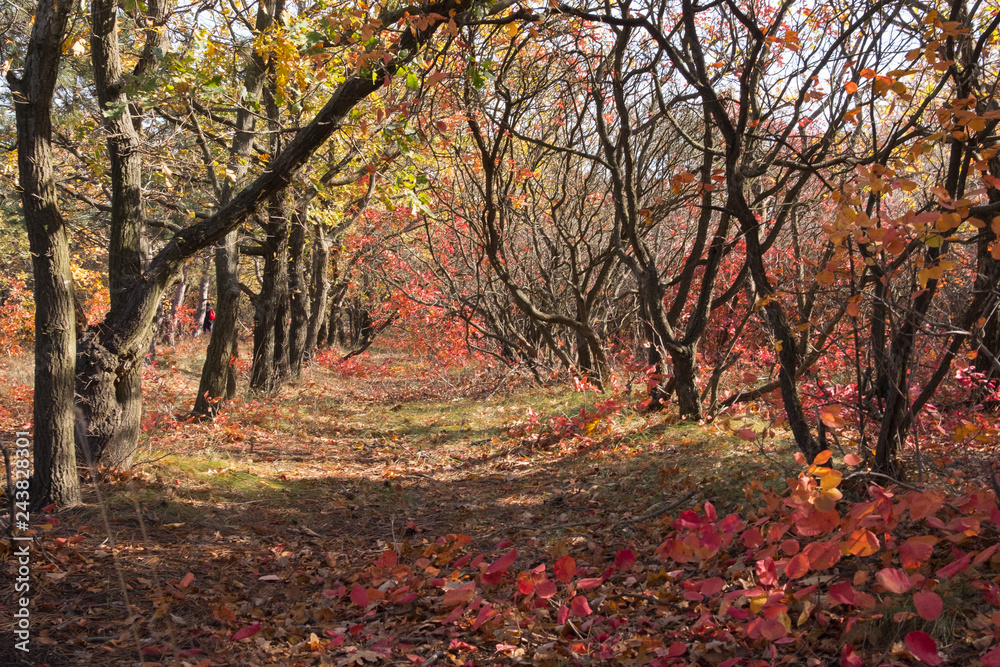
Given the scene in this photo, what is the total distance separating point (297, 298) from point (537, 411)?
5629 mm

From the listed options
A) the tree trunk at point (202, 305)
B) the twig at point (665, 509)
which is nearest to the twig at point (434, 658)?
the twig at point (665, 509)

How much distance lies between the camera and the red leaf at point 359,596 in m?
3.44

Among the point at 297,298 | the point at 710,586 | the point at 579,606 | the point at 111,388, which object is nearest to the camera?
the point at 710,586

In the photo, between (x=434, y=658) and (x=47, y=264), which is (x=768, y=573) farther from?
(x=47, y=264)

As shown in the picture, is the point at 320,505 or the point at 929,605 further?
the point at 320,505

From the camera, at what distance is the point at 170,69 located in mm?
5801

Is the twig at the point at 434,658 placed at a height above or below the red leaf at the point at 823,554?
below

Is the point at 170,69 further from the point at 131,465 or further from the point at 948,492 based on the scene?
the point at 948,492

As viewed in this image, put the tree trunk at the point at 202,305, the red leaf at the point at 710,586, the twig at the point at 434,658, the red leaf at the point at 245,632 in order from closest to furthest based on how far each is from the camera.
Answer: the red leaf at the point at 710,586 < the twig at the point at 434,658 < the red leaf at the point at 245,632 < the tree trunk at the point at 202,305

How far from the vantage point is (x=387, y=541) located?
15.7 feet

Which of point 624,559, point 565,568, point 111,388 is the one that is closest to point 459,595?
point 565,568

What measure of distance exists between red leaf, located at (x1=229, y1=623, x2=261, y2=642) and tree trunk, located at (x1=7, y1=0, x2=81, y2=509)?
Result: 232cm

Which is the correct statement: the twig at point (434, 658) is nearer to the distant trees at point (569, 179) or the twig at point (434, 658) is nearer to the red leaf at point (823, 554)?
the red leaf at point (823, 554)

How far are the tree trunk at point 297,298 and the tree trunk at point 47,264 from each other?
6.43 m
